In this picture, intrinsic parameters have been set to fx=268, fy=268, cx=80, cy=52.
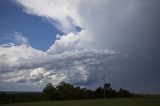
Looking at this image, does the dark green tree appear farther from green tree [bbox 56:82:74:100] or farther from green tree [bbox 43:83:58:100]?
green tree [bbox 43:83:58:100]

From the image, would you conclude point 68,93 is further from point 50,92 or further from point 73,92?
point 50,92

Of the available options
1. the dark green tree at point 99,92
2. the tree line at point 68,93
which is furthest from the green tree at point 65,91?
the dark green tree at point 99,92

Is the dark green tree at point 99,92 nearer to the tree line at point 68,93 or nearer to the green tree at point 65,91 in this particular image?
the tree line at point 68,93

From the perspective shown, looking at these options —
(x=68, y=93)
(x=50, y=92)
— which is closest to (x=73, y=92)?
(x=68, y=93)

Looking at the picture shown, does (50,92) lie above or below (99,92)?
below

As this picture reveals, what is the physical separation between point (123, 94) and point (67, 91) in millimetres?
34326

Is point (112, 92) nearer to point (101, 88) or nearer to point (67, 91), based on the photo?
point (101, 88)

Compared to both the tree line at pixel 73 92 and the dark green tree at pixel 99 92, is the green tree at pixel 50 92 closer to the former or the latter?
the tree line at pixel 73 92

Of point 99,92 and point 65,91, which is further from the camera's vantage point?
point 99,92

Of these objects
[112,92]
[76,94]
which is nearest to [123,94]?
[112,92]

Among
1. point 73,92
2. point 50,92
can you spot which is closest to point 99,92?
point 73,92

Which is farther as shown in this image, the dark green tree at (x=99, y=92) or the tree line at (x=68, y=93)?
the dark green tree at (x=99, y=92)

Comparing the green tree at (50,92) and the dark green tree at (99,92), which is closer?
the green tree at (50,92)

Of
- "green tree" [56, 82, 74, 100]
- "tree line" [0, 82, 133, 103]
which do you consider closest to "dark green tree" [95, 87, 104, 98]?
"tree line" [0, 82, 133, 103]
